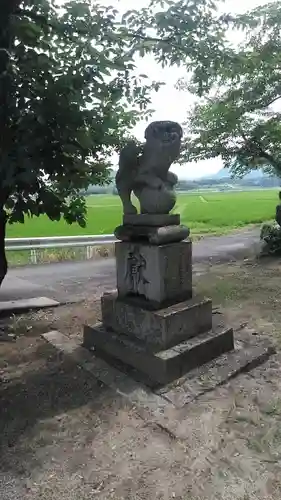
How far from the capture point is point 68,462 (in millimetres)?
2314

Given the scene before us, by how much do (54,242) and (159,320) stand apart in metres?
7.42

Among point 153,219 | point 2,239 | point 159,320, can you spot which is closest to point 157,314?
point 159,320

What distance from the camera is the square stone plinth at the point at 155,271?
3.42 m

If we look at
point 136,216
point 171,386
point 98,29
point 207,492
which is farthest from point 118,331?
point 98,29

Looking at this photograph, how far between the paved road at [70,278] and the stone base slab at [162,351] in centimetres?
254

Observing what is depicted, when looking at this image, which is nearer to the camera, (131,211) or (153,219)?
(153,219)

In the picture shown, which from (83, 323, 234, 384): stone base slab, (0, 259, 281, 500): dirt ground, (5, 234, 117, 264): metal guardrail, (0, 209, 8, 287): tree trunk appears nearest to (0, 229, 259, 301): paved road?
(5, 234, 117, 264): metal guardrail

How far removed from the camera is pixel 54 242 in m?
10.2

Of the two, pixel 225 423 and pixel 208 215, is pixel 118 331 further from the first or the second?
pixel 208 215

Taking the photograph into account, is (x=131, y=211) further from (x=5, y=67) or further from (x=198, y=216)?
(x=198, y=216)

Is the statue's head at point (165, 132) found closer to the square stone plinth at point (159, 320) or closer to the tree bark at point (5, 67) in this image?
the tree bark at point (5, 67)

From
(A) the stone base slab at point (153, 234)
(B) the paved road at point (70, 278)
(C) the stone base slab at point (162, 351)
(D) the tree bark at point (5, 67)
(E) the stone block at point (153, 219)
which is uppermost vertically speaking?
(D) the tree bark at point (5, 67)

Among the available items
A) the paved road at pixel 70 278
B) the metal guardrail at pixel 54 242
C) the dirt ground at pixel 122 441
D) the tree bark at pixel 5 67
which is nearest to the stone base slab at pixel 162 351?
the dirt ground at pixel 122 441

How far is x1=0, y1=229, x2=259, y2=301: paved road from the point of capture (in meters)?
6.56
